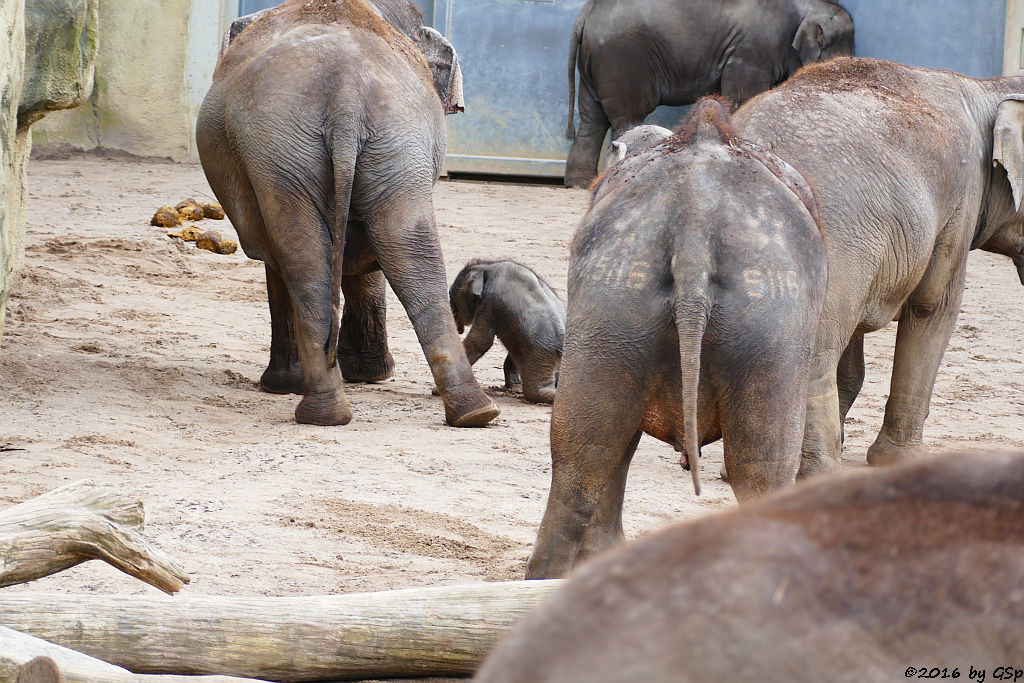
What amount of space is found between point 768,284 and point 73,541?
1.56 meters

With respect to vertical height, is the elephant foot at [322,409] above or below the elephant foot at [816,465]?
below

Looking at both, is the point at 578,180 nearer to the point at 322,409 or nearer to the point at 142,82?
the point at 142,82

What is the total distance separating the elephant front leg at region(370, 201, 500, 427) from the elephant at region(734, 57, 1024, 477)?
167 cm

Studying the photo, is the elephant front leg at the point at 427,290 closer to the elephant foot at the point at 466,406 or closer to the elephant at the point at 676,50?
the elephant foot at the point at 466,406

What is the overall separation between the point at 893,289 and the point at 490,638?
2083mm

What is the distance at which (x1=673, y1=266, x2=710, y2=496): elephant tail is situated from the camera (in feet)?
8.29

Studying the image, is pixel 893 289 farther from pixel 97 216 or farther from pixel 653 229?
pixel 97 216

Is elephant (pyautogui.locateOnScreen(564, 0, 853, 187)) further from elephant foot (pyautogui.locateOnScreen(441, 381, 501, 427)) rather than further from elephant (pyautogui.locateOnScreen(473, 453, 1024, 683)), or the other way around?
elephant (pyautogui.locateOnScreen(473, 453, 1024, 683))

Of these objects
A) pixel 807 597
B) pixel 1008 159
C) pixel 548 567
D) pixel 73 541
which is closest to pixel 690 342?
pixel 548 567

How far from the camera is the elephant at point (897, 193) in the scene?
357cm

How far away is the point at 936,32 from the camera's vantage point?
1316cm

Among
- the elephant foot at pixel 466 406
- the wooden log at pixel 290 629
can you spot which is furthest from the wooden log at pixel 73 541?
the elephant foot at pixel 466 406

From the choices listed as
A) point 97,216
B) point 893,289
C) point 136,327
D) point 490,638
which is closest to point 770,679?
point 490,638

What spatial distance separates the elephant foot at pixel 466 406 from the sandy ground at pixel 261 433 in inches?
3.5
